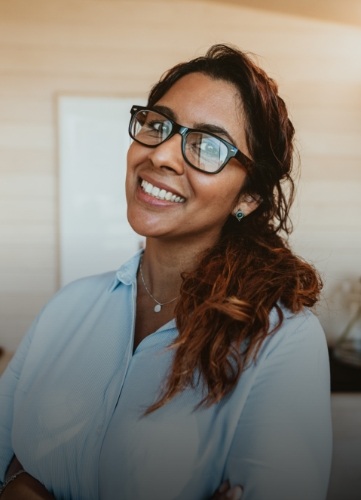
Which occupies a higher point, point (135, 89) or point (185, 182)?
point (135, 89)

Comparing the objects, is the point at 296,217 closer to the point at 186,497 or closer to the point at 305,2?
the point at 305,2

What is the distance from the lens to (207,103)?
3.53 feet

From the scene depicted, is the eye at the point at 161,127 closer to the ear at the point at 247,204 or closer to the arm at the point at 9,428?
the ear at the point at 247,204

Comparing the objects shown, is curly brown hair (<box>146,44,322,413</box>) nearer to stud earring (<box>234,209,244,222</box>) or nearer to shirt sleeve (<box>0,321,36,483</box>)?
stud earring (<box>234,209,244,222</box>)

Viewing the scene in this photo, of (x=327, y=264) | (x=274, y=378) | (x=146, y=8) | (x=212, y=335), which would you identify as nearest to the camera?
(x=274, y=378)

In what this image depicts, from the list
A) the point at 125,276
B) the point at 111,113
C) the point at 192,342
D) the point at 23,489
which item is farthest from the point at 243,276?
the point at 111,113

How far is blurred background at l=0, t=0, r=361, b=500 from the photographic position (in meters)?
2.59

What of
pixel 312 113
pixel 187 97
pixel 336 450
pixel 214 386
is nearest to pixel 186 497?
pixel 214 386

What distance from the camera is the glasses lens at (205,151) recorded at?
1.05 meters

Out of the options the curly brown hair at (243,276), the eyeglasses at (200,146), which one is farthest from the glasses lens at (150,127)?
the curly brown hair at (243,276)

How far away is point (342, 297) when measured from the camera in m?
2.74

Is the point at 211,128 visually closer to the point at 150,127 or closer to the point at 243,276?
the point at 150,127

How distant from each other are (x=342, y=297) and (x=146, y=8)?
1684 millimetres

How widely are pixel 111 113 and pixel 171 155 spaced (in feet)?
5.51
